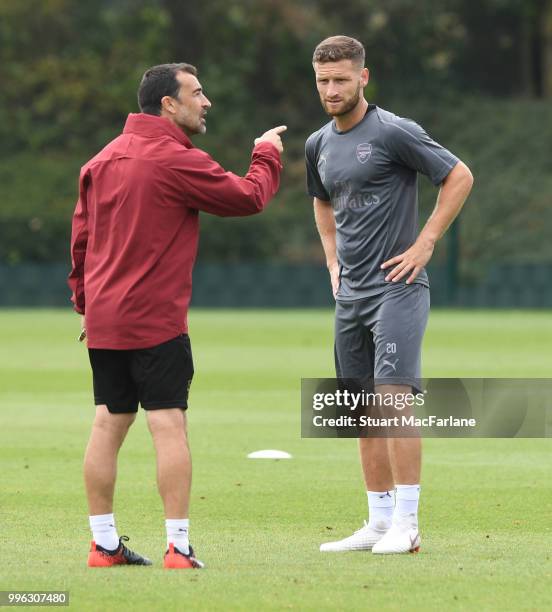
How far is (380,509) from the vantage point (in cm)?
758

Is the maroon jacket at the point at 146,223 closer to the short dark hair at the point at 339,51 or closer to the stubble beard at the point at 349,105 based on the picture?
the stubble beard at the point at 349,105

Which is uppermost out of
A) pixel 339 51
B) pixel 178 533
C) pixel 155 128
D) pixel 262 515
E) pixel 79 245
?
pixel 339 51

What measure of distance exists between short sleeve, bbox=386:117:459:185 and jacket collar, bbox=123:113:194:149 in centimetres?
111

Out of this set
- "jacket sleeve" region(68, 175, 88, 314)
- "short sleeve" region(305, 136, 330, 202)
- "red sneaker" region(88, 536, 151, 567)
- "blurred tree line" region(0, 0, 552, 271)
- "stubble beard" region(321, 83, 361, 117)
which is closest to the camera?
"red sneaker" region(88, 536, 151, 567)

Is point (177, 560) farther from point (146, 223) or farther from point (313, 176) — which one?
point (313, 176)

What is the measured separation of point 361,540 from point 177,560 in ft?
3.87

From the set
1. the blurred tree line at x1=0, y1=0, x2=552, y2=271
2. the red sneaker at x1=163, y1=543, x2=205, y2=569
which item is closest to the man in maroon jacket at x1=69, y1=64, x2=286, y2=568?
the red sneaker at x1=163, y1=543, x2=205, y2=569

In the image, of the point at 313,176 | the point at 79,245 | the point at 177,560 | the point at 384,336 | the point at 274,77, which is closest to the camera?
the point at 177,560

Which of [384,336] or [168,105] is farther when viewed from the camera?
[384,336]

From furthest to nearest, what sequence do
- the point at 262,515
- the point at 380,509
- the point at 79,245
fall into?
the point at 262,515, the point at 380,509, the point at 79,245

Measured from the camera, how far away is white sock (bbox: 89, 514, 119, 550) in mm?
6715

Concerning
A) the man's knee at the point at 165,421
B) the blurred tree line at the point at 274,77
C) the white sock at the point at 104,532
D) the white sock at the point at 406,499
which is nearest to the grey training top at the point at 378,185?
the white sock at the point at 406,499

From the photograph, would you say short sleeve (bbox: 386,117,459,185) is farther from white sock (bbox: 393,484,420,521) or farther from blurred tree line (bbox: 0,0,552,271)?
blurred tree line (bbox: 0,0,552,271)

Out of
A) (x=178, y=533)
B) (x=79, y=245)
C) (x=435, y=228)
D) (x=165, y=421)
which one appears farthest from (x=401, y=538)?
(x=79, y=245)
